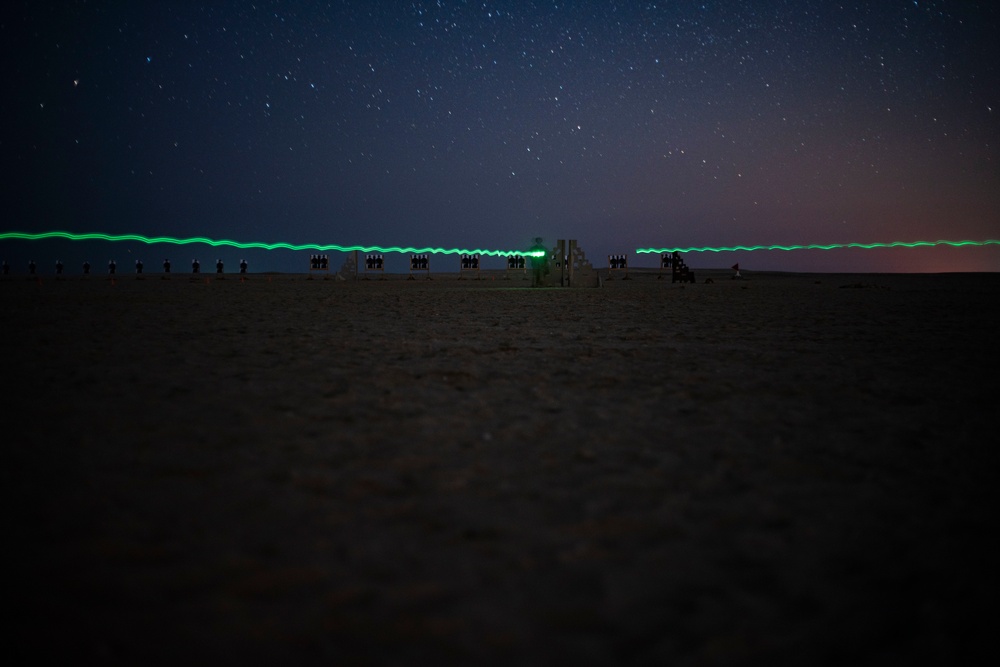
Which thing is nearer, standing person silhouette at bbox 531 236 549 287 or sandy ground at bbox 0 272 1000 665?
sandy ground at bbox 0 272 1000 665

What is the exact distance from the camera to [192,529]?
7.32 feet

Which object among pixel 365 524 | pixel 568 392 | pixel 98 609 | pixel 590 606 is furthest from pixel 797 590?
pixel 568 392

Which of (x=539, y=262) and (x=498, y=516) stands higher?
(x=539, y=262)

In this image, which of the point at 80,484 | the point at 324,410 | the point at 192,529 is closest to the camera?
the point at 192,529

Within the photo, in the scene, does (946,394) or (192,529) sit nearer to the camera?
(192,529)

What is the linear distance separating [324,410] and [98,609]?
90.9 inches

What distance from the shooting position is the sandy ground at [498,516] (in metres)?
1.64

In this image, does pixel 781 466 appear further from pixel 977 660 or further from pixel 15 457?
pixel 15 457

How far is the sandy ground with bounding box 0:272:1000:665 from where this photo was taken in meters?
1.64

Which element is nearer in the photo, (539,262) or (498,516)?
(498,516)

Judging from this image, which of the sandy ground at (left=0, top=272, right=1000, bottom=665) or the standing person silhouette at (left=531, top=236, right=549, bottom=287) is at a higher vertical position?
the standing person silhouette at (left=531, top=236, right=549, bottom=287)

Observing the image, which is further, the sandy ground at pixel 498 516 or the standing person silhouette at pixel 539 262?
the standing person silhouette at pixel 539 262

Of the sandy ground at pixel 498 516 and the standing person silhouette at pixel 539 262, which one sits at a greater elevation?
the standing person silhouette at pixel 539 262

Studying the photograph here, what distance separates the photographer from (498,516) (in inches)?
92.7
